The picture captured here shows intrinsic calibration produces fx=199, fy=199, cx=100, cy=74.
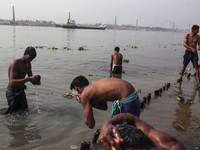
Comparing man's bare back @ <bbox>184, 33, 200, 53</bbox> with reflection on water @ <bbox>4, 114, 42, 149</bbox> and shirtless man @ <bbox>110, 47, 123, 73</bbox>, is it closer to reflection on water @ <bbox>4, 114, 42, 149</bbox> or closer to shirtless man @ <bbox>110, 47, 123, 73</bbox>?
shirtless man @ <bbox>110, 47, 123, 73</bbox>

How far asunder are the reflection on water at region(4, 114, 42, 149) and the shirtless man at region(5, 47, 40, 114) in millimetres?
289

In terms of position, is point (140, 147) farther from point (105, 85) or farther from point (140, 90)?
point (140, 90)

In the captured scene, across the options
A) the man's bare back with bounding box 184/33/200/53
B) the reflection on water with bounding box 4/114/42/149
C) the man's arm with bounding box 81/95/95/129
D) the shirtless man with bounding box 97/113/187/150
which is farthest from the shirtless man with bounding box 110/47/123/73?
the shirtless man with bounding box 97/113/187/150

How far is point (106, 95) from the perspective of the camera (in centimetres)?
347

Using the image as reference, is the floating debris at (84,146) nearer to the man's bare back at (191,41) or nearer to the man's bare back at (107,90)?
the man's bare back at (107,90)

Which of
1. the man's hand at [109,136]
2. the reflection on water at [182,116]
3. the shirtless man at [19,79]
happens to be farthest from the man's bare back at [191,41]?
the man's hand at [109,136]

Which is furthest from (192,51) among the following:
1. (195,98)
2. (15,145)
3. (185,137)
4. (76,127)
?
(15,145)

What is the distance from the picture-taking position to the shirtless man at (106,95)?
3.37 meters

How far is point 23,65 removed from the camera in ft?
18.5

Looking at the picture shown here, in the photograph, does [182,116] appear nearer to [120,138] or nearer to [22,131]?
[22,131]

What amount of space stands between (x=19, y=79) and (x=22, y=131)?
1406 millimetres

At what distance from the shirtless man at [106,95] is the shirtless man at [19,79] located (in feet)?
7.35

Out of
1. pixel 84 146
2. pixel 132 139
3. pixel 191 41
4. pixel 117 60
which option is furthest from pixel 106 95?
pixel 191 41

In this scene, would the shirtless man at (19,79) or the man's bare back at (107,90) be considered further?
the shirtless man at (19,79)
